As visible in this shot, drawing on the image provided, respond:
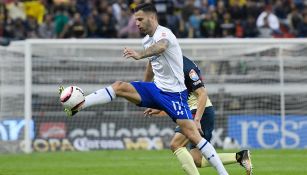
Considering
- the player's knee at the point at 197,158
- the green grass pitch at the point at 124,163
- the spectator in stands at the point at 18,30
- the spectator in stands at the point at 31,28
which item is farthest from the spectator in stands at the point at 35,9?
the player's knee at the point at 197,158

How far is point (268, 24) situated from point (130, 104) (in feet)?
19.1

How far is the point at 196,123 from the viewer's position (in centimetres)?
1217

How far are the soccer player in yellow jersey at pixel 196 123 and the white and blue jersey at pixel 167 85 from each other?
51 centimetres

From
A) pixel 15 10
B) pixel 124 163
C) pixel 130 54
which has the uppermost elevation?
pixel 130 54

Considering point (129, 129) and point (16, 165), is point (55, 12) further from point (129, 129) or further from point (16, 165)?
point (16, 165)

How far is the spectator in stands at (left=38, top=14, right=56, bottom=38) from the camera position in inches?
1049

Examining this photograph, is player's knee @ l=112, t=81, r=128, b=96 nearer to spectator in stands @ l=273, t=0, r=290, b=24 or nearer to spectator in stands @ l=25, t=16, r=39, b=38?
spectator in stands @ l=25, t=16, r=39, b=38

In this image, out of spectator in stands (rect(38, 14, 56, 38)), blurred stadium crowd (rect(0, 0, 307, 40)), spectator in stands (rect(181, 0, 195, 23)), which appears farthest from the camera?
spectator in stands (rect(181, 0, 195, 23))

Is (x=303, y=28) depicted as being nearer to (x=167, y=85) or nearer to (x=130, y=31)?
(x=130, y=31)

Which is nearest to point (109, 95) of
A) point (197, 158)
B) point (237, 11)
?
point (197, 158)

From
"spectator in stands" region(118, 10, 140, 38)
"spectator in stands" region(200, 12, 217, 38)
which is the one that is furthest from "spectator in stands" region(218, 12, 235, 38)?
"spectator in stands" region(118, 10, 140, 38)

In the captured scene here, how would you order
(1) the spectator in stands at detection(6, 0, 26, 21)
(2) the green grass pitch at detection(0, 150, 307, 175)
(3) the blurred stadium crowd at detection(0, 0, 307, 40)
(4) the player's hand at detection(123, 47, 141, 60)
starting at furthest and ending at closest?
1. (1) the spectator in stands at detection(6, 0, 26, 21)
2. (3) the blurred stadium crowd at detection(0, 0, 307, 40)
3. (2) the green grass pitch at detection(0, 150, 307, 175)
4. (4) the player's hand at detection(123, 47, 141, 60)

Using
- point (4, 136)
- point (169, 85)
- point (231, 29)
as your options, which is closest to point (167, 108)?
point (169, 85)

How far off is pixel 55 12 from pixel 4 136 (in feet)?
22.6
